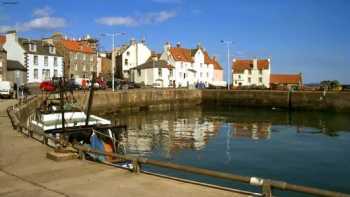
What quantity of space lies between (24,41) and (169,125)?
38021 mm

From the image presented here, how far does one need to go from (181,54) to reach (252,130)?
186ft

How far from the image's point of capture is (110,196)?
8398 millimetres

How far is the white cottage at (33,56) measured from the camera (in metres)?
65.4

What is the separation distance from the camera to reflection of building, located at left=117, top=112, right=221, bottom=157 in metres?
26.0

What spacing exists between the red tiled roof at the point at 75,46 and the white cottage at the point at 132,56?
10.5 metres

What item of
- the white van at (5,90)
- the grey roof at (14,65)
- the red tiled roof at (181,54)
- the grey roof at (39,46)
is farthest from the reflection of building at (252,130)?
the red tiled roof at (181,54)

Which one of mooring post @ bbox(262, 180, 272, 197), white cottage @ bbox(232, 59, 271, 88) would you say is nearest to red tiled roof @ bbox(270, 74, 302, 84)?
white cottage @ bbox(232, 59, 271, 88)

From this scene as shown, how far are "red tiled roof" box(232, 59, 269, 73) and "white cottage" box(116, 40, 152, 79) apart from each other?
23.6 meters

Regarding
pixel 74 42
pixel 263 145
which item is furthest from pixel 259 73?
pixel 263 145

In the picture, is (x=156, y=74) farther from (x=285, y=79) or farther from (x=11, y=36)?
(x=285, y=79)

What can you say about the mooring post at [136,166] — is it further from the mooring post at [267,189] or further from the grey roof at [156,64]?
the grey roof at [156,64]

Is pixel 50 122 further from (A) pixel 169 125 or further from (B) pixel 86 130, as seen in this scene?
(A) pixel 169 125

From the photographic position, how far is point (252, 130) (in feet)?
120

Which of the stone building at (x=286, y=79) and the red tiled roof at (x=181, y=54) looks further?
the stone building at (x=286, y=79)
